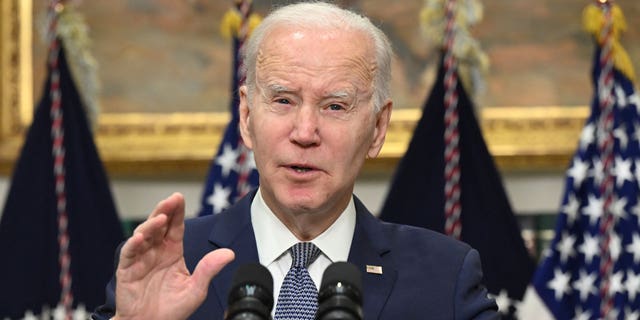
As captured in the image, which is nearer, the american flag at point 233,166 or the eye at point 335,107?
the eye at point 335,107

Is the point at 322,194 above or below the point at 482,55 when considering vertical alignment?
above

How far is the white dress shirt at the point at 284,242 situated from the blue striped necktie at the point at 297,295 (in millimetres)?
28

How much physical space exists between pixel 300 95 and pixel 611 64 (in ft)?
11.9

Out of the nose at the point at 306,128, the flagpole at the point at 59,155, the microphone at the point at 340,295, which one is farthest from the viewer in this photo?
the flagpole at the point at 59,155

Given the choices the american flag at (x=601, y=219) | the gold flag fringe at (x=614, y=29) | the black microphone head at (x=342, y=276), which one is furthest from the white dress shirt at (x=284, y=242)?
the gold flag fringe at (x=614, y=29)

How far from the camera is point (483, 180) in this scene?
241 inches

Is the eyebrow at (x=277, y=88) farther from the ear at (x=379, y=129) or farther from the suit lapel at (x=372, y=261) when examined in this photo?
the suit lapel at (x=372, y=261)

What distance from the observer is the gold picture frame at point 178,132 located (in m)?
6.54

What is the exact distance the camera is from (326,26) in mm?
2896

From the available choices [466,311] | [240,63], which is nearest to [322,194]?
[466,311]

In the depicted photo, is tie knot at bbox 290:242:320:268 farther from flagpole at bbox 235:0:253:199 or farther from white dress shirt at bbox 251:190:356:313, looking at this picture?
flagpole at bbox 235:0:253:199

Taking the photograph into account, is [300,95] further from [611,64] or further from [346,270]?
[611,64]

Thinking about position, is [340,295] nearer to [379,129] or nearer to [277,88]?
[277,88]

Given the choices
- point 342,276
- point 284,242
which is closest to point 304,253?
point 284,242
